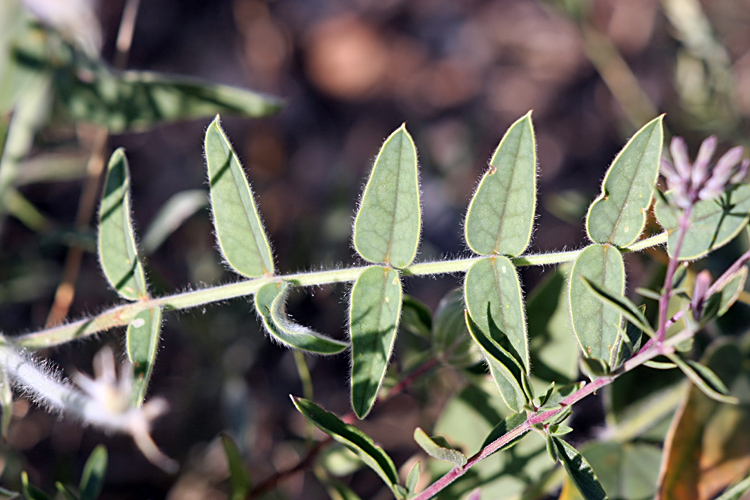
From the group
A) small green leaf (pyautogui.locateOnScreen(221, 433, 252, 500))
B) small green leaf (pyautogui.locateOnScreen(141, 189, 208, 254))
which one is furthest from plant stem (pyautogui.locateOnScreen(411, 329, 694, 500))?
small green leaf (pyautogui.locateOnScreen(141, 189, 208, 254))

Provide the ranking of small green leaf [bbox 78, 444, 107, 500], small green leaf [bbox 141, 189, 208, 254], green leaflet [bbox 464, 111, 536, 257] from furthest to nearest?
1. small green leaf [bbox 141, 189, 208, 254]
2. small green leaf [bbox 78, 444, 107, 500]
3. green leaflet [bbox 464, 111, 536, 257]

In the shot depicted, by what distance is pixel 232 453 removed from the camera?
151 centimetres

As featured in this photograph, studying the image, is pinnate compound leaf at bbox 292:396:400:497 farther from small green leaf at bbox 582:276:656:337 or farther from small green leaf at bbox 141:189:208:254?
small green leaf at bbox 141:189:208:254

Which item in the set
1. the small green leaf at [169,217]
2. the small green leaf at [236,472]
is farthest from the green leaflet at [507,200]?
the small green leaf at [169,217]

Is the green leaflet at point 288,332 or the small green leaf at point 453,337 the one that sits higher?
the green leaflet at point 288,332

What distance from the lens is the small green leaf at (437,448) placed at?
3.27 feet

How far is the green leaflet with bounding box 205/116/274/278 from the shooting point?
1.17m

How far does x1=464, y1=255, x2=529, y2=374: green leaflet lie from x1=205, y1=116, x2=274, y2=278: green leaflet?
1.24 ft

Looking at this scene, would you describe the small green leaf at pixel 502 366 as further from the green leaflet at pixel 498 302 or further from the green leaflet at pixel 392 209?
the green leaflet at pixel 392 209

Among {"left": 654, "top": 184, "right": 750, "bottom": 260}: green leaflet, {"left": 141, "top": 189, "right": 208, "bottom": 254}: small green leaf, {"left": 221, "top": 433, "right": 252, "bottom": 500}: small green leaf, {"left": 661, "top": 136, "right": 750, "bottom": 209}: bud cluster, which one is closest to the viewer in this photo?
{"left": 661, "top": 136, "right": 750, "bottom": 209}: bud cluster

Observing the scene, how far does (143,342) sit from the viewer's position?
1202 mm

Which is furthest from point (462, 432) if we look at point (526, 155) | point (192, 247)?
point (192, 247)

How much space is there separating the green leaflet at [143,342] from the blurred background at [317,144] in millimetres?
656

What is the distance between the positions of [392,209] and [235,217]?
0.98 ft
